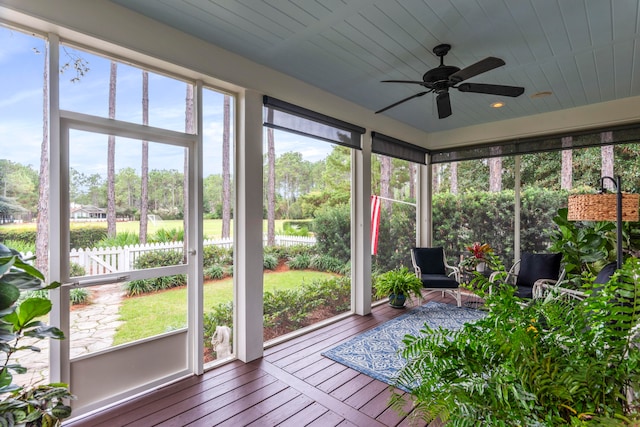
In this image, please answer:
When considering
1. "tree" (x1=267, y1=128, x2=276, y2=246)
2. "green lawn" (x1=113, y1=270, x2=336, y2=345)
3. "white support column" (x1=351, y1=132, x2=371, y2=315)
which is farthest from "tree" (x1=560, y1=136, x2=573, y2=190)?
"green lawn" (x1=113, y1=270, x2=336, y2=345)

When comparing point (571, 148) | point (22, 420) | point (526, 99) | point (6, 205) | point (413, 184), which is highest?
point (526, 99)

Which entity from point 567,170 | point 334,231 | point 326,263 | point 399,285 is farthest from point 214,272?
point 567,170

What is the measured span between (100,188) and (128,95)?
2.44ft

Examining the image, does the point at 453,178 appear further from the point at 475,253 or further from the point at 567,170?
the point at 567,170

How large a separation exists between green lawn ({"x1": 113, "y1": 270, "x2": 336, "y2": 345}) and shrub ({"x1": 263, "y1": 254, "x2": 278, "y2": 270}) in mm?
455

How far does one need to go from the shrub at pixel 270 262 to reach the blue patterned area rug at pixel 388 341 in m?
1.05

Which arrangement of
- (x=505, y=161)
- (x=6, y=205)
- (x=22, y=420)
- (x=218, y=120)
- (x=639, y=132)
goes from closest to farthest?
(x=22, y=420)
(x=6, y=205)
(x=218, y=120)
(x=639, y=132)
(x=505, y=161)

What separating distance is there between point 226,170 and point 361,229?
199 centimetres

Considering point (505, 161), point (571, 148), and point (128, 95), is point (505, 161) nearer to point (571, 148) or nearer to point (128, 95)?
point (571, 148)

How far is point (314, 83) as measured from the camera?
344 centimetres

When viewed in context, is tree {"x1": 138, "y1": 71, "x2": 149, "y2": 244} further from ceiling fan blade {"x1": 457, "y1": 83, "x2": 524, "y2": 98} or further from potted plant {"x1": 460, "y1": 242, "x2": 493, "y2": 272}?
potted plant {"x1": 460, "y1": 242, "x2": 493, "y2": 272}

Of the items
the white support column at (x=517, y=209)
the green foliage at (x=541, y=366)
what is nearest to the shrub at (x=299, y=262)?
the green foliage at (x=541, y=366)

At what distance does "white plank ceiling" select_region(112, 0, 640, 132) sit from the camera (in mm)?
2146

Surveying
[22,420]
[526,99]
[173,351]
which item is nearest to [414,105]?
[526,99]
